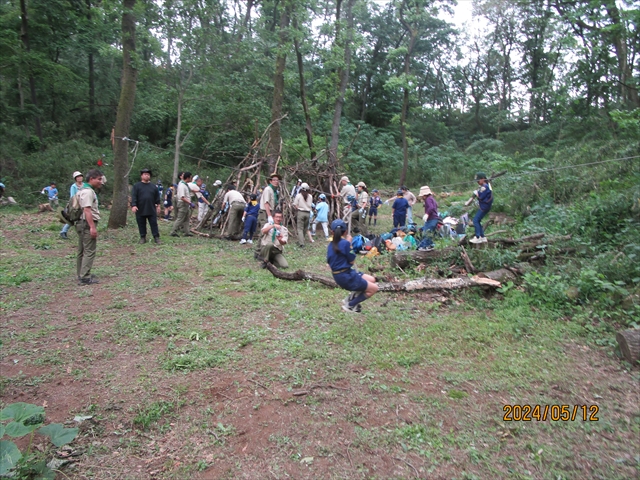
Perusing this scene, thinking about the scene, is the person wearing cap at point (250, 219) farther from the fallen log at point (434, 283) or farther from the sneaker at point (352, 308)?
the sneaker at point (352, 308)

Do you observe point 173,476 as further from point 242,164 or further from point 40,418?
point 242,164

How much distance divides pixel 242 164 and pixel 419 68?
32.1 m

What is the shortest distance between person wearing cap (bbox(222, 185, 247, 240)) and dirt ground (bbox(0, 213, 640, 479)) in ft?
19.2

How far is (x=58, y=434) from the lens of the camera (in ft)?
9.50

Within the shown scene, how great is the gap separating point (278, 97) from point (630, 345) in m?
13.6

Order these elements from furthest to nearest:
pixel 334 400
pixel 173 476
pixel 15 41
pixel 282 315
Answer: pixel 15 41, pixel 282 315, pixel 334 400, pixel 173 476

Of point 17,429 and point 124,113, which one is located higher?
point 124,113

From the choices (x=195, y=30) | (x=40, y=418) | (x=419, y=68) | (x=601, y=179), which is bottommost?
(x=40, y=418)

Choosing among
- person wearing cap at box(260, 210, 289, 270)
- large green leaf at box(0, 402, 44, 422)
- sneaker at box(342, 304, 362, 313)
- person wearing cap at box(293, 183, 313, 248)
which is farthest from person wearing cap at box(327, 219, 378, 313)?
person wearing cap at box(293, 183, 313, 248)

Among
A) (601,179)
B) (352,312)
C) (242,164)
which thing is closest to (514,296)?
(352,312)

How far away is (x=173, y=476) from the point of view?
3.04 m

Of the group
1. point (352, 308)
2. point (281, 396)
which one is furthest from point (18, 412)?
point (352, 308)
